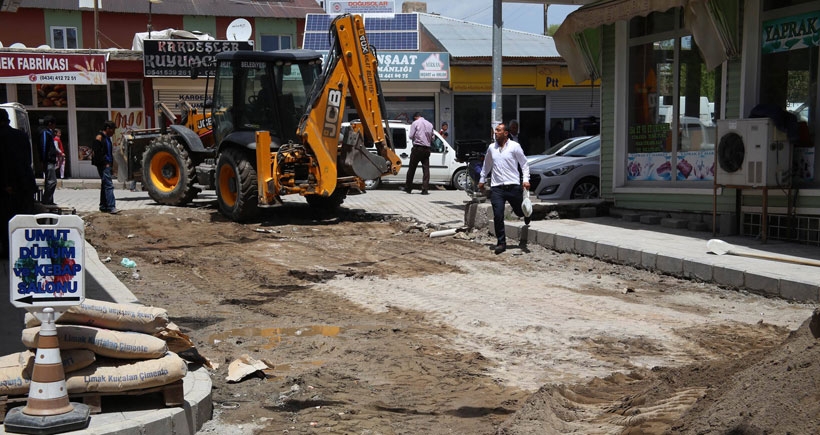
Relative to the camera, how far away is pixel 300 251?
1259 centimetres

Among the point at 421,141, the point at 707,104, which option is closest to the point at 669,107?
the point at 707,104

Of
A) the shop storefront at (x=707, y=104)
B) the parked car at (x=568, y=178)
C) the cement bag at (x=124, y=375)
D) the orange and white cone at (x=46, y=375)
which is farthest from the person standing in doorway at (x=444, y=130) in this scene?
the orange and white cone at (x=46, y=375)

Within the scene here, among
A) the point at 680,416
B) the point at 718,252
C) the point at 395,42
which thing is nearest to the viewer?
the point at 680,416

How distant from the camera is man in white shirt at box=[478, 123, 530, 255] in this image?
495 inches

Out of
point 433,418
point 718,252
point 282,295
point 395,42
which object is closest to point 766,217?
point 718,252

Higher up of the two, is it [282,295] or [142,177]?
[142,177]

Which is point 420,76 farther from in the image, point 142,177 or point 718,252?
point 718,252

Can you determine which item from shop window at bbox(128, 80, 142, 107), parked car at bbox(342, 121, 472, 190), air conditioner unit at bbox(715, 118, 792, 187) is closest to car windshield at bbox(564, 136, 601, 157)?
parked car at bbox(342, 121, 472, 190)

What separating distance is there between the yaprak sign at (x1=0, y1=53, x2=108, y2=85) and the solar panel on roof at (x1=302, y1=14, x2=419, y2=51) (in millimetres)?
7240

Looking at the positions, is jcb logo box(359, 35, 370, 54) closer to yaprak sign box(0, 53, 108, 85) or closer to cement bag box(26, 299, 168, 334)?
cement bag box(26, 299, 168, 334)

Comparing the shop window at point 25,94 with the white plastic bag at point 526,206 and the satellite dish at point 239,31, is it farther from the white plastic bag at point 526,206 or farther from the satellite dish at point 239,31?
the white plastic bag at point 526,206

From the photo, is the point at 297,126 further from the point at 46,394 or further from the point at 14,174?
the point at 46,394

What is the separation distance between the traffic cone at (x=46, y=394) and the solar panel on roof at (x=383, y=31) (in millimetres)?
26230

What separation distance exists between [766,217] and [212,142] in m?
11.9
